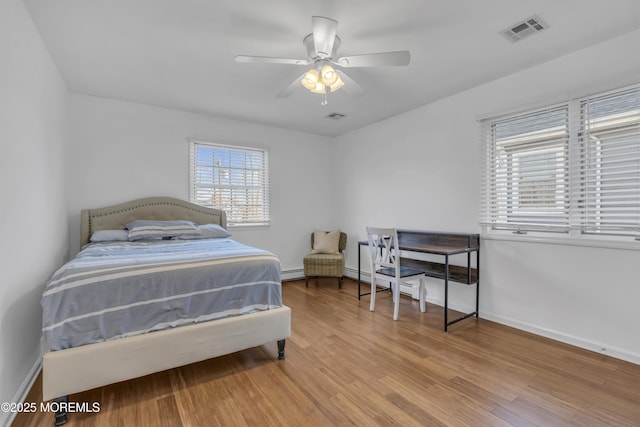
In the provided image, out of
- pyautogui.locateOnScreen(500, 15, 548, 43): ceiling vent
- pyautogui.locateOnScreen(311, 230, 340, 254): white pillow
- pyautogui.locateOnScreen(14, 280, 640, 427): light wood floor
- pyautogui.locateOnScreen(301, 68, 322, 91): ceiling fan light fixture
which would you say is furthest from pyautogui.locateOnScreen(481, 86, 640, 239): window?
pyautogui.locateOnScreen(311, 230, 340, 254): white pillow

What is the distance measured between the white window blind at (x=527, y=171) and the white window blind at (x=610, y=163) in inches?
5.2

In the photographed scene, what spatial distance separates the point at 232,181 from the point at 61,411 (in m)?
3.30

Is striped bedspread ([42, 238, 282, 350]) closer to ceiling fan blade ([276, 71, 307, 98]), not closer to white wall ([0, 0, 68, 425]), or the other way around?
white wall ([0, 0, 68, 425])

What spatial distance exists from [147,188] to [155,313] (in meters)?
2.46

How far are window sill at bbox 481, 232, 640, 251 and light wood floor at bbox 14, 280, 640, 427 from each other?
0.88 m

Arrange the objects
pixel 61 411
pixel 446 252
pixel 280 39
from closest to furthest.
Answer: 1. pixel 61 411
2. pixel 280 39
3. pixel 446 252

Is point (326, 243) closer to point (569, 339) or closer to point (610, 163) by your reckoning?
point (569, 339)

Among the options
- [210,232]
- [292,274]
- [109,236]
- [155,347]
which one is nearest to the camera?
[155,347]

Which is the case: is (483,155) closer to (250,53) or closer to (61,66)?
(250,53)

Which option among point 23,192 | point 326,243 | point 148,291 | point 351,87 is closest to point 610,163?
point 351,87

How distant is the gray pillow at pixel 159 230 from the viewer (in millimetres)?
3229

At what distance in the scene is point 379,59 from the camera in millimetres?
2123

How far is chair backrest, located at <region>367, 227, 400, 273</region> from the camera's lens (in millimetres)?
3174

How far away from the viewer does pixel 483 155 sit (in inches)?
128
